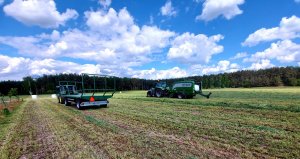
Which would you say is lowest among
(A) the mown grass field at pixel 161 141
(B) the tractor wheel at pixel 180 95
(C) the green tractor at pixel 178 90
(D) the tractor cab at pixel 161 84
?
(A) the mown grass field at pixel 161 141

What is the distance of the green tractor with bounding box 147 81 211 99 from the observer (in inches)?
870

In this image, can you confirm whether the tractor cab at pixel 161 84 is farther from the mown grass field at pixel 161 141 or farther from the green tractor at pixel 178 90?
the mown grass field at pixel 161 141

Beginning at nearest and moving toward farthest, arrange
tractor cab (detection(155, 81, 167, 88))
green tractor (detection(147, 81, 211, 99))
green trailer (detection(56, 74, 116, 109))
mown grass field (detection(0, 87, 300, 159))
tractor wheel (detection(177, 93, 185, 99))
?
1. mown grass field (detection(0, 87, 300, 159))
2. green trailer (detection(56, 74, 116, 109))
3. green tractor (detection(147, 81, 211, 99))
4. tractor wheel (detection(177, 93, 185, 99))
5. tractor cab (detection(155, 81, 167, 88))

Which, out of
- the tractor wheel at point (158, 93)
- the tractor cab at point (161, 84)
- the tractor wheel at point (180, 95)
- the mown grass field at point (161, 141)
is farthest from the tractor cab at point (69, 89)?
the mown grass field at point (161, 141)

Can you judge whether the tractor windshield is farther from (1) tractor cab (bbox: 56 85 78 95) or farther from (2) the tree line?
(2) the tree line

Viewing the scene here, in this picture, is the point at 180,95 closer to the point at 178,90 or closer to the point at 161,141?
the point at 178,90

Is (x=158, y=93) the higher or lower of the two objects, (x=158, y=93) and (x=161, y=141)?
the higher

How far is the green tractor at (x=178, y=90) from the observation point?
72.5ft

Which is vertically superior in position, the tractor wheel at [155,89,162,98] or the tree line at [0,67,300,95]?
the tree line at [0,67,300,95]

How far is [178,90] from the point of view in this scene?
22.9 meters

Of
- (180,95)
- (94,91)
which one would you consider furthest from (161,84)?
(94,91)

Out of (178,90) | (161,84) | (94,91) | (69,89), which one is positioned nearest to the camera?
(94,91)

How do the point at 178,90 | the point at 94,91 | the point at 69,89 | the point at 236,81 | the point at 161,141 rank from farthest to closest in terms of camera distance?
the point at 236,81 → the point at 178,90 → the point at 69,89 → the point at 94,91 → the point at 161,141

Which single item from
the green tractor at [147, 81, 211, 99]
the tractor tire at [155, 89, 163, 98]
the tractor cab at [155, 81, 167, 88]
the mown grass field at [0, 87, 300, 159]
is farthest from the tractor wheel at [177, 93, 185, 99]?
the mown grass field at [0, 87, 300, 159]
